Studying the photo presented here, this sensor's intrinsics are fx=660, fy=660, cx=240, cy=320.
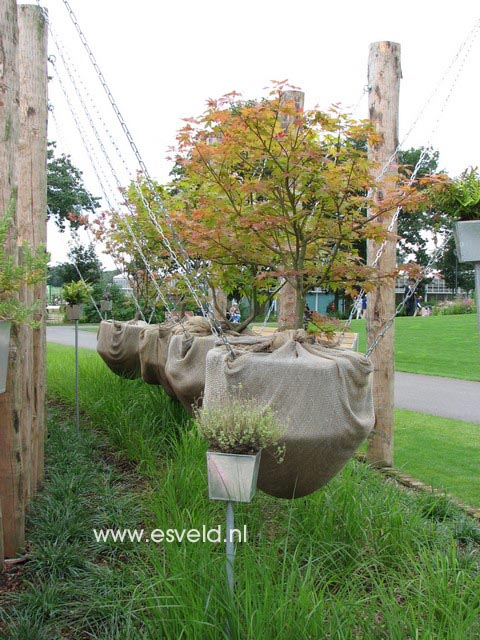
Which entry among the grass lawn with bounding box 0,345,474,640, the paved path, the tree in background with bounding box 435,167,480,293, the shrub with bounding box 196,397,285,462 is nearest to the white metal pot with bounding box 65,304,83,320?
the grass lawn with bounding box 0,345,474,640

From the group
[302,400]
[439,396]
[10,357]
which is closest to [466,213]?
[302,400]

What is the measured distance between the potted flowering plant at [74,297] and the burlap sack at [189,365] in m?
2.36

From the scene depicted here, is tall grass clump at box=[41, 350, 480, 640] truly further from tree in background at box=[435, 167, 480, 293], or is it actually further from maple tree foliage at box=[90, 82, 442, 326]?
tree in background at box=[435, 167, 480, 293]

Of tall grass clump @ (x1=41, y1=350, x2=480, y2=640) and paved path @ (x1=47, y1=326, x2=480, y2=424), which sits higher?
tall grass clump @ (x1=41, y1=350, x2=480, y2=640)

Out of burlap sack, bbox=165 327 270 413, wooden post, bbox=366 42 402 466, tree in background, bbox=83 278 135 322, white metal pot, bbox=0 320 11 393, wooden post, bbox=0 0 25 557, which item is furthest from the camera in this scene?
tree in background, bbox=83 278 135 322

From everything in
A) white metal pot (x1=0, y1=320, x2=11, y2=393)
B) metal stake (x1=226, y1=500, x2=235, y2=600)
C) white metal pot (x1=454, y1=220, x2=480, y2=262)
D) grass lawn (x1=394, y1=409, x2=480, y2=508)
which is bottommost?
grass lawn (x1=394, y1=409, x2=480, y2=508)

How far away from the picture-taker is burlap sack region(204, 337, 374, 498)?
2314 millimetres

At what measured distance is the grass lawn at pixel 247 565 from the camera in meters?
2.06

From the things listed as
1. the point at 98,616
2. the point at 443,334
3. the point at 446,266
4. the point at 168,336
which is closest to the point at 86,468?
the point at 168,336

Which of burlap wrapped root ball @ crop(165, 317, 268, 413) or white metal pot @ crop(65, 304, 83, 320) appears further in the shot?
Answer: white metal pot @ crop(65, 304, 83, 320)

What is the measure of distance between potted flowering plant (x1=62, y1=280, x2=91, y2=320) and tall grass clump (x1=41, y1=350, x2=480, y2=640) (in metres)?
1.66

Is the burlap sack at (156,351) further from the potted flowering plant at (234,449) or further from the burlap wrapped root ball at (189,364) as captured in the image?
the potted flowering plant at (234,449)

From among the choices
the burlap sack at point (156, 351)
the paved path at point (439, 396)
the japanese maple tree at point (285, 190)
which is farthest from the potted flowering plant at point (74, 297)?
the paved path at point (439, 396)

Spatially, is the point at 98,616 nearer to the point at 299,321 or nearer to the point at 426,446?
the point at 299,321
